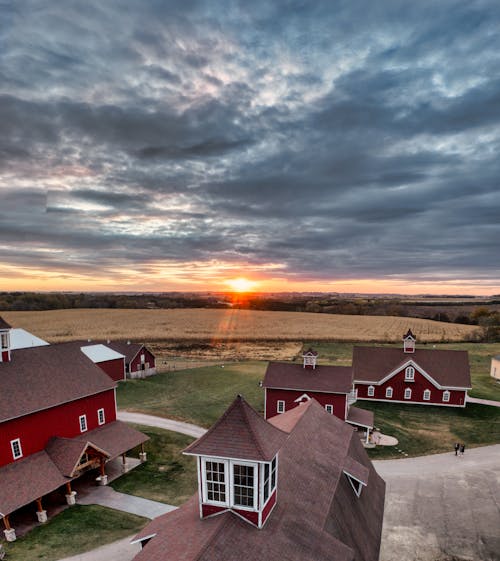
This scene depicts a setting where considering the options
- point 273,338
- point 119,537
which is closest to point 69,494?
point 119,537

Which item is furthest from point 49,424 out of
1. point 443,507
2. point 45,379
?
point 443,507

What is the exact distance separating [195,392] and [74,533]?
28.7 m

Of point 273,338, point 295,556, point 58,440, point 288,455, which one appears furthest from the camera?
point 273,338

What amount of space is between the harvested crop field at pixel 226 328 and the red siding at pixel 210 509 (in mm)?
76539

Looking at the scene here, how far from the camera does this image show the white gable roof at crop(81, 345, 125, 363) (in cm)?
4800

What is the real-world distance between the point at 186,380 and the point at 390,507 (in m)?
35.9

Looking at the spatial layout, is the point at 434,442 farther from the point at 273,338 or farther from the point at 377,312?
the point at 377,312

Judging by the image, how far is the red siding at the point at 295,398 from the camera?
125ft

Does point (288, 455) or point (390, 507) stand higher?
point (288, 455)

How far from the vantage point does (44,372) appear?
27.7 metres

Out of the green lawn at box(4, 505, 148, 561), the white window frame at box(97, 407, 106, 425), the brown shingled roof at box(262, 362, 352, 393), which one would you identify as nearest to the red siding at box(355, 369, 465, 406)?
the brown shingled roof at box(262, 362, 352, 393)

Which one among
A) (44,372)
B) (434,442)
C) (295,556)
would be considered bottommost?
(434,442)

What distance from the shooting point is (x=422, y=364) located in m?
48.0

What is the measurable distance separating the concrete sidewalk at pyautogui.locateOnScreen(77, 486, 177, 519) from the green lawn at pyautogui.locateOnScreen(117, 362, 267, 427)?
44.4 ft
